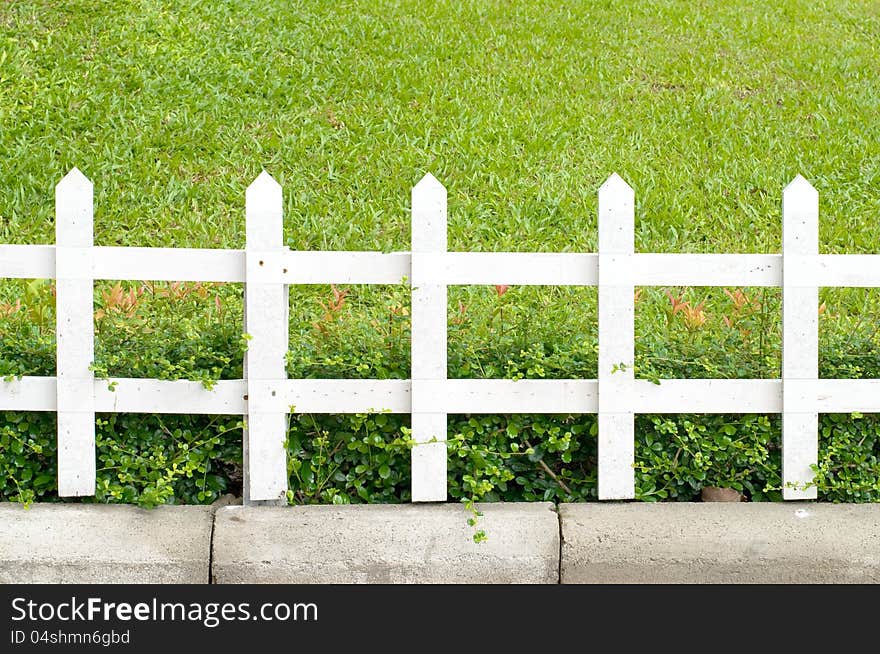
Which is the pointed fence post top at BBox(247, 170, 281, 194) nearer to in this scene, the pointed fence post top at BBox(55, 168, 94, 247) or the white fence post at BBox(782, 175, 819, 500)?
the pointed fence post top at BBox(55, 168, 94, 247)

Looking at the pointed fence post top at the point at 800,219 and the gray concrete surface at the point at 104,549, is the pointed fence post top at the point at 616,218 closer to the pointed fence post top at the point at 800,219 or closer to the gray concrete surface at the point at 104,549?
the pointed fence post top at the point at 800,219

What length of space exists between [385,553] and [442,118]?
540 cm

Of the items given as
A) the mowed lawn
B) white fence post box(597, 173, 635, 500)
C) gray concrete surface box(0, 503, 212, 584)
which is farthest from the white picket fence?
the mowed lawn

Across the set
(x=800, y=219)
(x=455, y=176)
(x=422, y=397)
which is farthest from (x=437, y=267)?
(x=455, y=176)

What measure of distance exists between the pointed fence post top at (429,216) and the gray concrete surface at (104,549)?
43.8 inches

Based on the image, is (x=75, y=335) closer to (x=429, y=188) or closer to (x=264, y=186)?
(x=264, y=186)

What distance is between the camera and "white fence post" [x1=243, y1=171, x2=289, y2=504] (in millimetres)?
3324

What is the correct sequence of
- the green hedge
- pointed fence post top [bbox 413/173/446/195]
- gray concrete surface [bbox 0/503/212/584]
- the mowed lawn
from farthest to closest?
1. the mowed lawn
2. the green hedge
3. pointed fence post top [bbox 413/173/446/195]
4. gray concrete surface [bbox 0/503/212/584]

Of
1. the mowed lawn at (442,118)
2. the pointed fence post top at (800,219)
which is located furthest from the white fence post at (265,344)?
the mowed lawn at (442,118)

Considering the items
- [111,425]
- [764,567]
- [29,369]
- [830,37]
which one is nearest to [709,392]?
[764,567]

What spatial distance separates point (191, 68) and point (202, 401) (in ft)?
19.3

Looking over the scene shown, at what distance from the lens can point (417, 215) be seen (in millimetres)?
3311

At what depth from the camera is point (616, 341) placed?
336cm

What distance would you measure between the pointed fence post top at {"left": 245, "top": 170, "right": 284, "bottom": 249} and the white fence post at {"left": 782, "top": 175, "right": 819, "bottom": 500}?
5.31 feet
